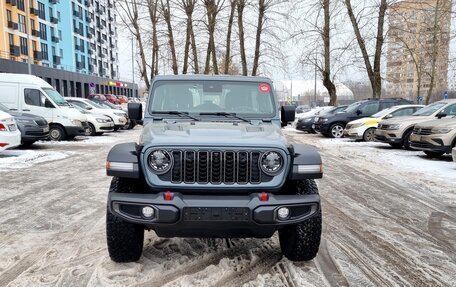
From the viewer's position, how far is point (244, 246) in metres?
4.45

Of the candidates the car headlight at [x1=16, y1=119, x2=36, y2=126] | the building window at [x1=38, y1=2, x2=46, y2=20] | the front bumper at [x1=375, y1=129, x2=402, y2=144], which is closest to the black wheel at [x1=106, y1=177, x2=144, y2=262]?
the car headlight at [x1=16, y1=119, x2=36, y2=126]

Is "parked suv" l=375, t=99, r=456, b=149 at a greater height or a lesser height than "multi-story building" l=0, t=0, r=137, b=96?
lesser

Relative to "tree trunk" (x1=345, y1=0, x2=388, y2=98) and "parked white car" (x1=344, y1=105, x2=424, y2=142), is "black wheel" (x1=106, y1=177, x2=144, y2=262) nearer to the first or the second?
"parked white car" (x1=344, y1=105, x2=424, y2=142)


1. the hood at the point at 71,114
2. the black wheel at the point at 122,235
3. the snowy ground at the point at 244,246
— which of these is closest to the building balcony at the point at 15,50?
the hood at the point at 71,114

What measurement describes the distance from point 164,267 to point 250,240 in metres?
1.15

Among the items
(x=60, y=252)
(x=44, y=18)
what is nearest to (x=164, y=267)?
(x=60, y=252)

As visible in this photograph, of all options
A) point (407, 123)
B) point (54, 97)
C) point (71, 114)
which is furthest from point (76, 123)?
point (407, 123)

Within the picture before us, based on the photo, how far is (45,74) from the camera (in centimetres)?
4916

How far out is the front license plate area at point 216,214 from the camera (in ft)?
10.8

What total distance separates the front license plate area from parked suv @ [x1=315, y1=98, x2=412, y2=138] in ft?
51.2

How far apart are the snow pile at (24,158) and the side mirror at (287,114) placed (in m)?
7.42

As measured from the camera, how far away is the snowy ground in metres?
3.71

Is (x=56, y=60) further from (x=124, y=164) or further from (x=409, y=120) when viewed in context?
(x=124, y=164)

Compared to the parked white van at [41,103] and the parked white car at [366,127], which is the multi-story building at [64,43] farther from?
the parked white car at [366,127]
